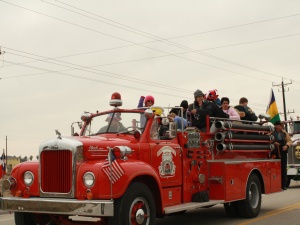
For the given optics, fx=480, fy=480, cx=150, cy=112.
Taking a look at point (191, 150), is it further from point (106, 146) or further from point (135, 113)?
point (106, 146)

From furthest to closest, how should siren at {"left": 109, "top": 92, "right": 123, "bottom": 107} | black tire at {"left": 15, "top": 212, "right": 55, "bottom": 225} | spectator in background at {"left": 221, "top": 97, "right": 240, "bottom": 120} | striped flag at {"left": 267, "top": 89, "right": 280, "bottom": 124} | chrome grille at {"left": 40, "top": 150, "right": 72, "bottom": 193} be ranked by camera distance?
striped flag at {"left": 267, "top": 89, "right": 280, "bottom": 124} → spectator in background at {"left": 221, "top": 97, "right": 240, "bottom": 120} → siren at {"left": 109, "top": 92, "right": 123, "bottom": 107} → black tire at {"left": 15, "top": 212, "right": 55, "bottom": 225} → chrome grille at {"left": 40, "top": 150, "right": 72, "bottom": 193}

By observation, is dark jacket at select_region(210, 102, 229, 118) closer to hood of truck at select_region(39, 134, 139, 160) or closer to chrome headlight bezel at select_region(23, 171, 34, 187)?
hood of truck at select_region(39, 134, 139, 160)

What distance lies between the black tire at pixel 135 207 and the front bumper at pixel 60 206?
0.22 meters

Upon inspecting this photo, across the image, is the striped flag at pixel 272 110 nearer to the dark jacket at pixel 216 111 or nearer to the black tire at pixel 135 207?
the dark jacket at pixel 216 111

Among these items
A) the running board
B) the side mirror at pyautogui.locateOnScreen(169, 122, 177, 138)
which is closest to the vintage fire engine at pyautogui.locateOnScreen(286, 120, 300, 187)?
the running board

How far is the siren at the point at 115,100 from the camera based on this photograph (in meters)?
8.42

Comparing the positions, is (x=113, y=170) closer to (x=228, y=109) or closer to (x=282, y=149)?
(x=228, y=109)

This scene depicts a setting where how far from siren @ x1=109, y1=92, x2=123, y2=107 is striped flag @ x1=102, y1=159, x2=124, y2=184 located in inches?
74.6

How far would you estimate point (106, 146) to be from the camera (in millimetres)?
7336

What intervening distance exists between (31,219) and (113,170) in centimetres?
190

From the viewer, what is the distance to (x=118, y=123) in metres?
8.40

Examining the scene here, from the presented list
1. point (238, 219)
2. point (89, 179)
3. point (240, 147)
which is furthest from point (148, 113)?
point (238, 219)

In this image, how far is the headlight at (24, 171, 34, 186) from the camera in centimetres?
732

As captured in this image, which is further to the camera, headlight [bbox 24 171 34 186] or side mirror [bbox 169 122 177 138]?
side mirror [bbox 169 122 177 138]
